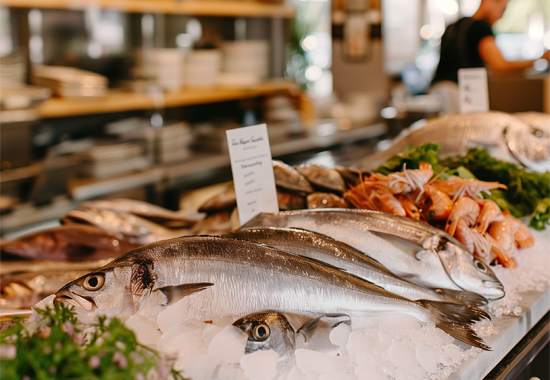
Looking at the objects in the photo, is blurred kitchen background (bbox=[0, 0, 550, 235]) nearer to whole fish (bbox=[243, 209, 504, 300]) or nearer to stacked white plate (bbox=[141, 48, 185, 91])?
stacked white plate (bbox=[141, 48, 185, 91])

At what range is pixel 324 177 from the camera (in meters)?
1.48

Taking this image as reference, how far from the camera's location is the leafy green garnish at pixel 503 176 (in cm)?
163

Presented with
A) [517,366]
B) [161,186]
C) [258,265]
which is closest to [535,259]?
[517,366]

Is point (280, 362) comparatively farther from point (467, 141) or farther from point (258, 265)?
point (467, 141)

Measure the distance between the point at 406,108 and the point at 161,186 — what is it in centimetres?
248

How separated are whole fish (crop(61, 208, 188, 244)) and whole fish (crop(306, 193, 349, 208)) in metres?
0.40

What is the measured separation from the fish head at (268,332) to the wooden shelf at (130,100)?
228cm

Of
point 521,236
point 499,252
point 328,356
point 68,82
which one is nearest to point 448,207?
point 499,252

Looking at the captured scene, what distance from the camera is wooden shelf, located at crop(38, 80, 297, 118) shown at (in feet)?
9.24

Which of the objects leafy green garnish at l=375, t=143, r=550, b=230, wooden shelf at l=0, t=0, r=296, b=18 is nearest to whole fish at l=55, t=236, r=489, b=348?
leafy green garnish at l=375, t=143, r=550, b=230

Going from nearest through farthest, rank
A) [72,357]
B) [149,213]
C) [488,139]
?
[72,357] < [149,213] < [488,139]

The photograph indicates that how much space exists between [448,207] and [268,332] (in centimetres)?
73

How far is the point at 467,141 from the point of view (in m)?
1.95

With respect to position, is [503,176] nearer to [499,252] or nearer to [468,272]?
[499,252]
